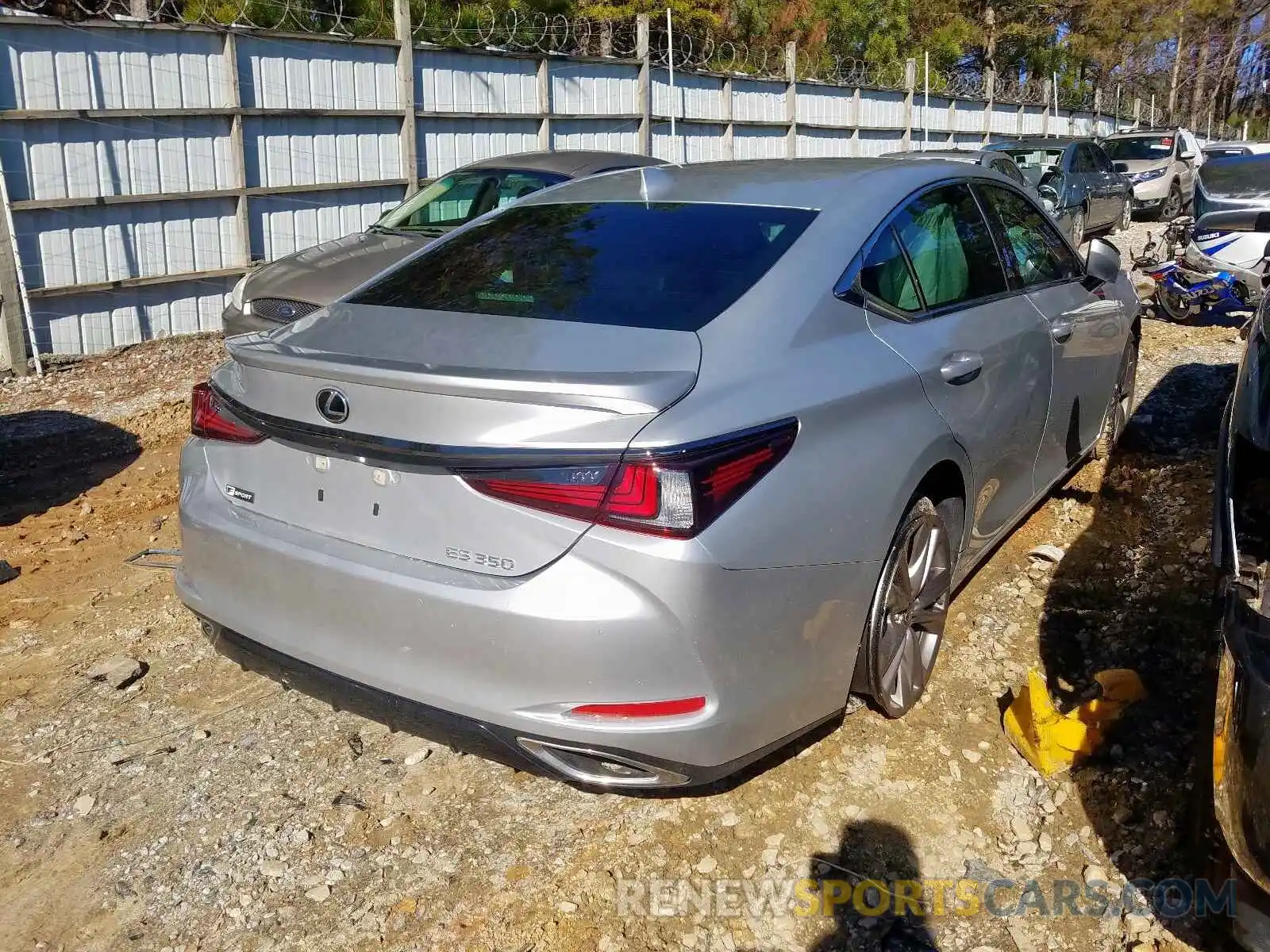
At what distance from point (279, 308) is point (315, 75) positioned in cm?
401

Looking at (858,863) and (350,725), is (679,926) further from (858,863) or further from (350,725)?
(350,725)

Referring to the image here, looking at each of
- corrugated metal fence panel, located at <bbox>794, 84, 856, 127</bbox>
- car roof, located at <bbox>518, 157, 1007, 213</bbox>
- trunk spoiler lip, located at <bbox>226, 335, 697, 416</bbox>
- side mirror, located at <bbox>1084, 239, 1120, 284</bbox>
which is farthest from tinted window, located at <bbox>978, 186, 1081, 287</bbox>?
corrugated metal fence panel, located at <bbox>794, 84, 856, 127</bbox>

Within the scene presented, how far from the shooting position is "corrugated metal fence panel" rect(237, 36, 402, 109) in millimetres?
9727

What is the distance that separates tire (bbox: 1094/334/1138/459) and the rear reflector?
134 inches

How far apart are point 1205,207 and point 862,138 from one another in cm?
991

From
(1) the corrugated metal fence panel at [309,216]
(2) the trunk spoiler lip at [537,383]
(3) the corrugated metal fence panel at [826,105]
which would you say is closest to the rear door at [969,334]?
(2) the trunk spoiler lip at [537,383]

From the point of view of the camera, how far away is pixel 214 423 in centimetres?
301

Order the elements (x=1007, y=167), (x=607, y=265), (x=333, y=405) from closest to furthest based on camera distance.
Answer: (x=333, y=405), (x=607, y=265), (x=1007, y=167)

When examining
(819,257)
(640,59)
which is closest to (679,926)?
(819,257)

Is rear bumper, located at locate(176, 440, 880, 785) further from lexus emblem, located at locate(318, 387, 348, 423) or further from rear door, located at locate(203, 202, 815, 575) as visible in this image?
lexus emblem, located at locate(318, 387, 348, 423)

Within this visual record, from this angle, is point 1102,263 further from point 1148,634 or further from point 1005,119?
point 1005,119

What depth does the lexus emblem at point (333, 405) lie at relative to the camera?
262 cm

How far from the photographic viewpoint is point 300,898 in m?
2.75

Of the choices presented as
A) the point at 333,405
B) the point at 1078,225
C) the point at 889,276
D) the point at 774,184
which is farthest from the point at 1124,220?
the point at 333,405
